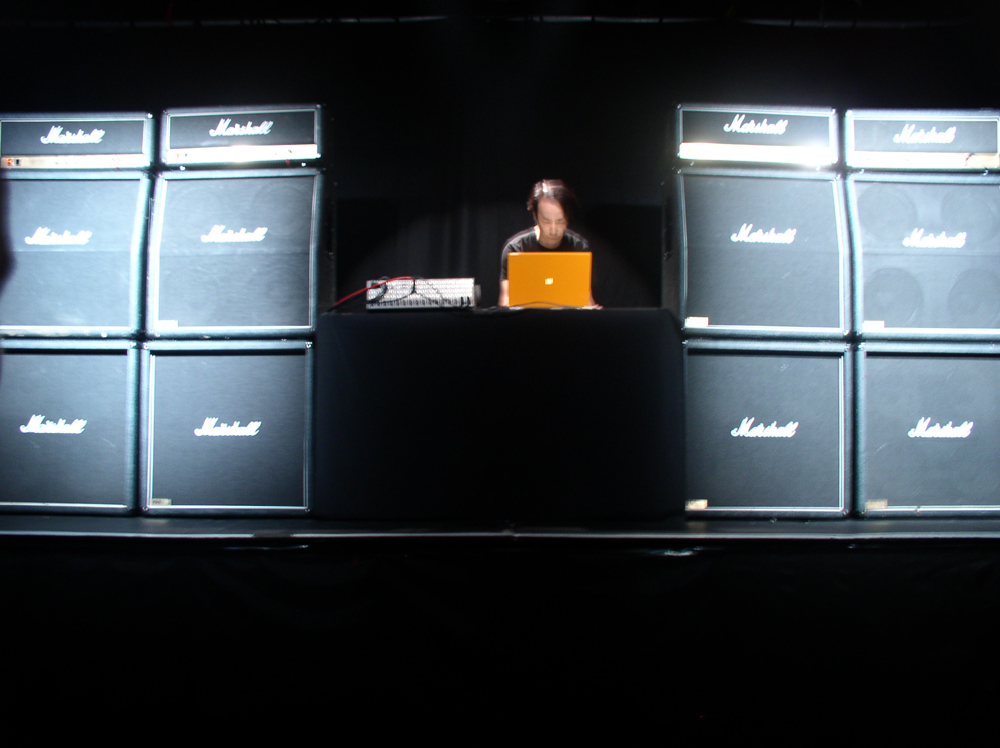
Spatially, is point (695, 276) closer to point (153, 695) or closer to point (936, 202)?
point (936, 202)

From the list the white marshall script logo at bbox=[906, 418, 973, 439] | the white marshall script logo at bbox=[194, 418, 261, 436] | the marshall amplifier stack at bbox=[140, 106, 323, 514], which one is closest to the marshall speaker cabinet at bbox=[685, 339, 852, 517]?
the white marshall script logo at bbox=[906, 418, 973, 439]

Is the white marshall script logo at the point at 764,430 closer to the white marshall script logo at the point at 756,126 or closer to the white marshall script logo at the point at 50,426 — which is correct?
the white marshall script logo at the point at 756,126

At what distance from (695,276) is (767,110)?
0.67 m

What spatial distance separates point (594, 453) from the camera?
142 cm

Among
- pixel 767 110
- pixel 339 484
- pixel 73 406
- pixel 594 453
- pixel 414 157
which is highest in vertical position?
pixel 414 157

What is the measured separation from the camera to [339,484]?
147 cm

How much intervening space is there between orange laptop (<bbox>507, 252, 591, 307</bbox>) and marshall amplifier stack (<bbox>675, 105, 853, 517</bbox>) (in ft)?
1.27

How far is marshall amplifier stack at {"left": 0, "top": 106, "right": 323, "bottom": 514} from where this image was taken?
1660mm

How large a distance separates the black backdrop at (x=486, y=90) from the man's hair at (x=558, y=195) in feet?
0.89

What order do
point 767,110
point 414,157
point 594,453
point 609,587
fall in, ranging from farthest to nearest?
point 414,157
point 767,110
point 594,453
point 609,587

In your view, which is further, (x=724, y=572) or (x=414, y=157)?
(x=414, y=157)

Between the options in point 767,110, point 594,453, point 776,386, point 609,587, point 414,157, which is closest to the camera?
point 609,587

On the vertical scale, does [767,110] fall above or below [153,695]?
above

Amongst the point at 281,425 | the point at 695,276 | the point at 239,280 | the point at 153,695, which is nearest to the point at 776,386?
the point at 695,276
